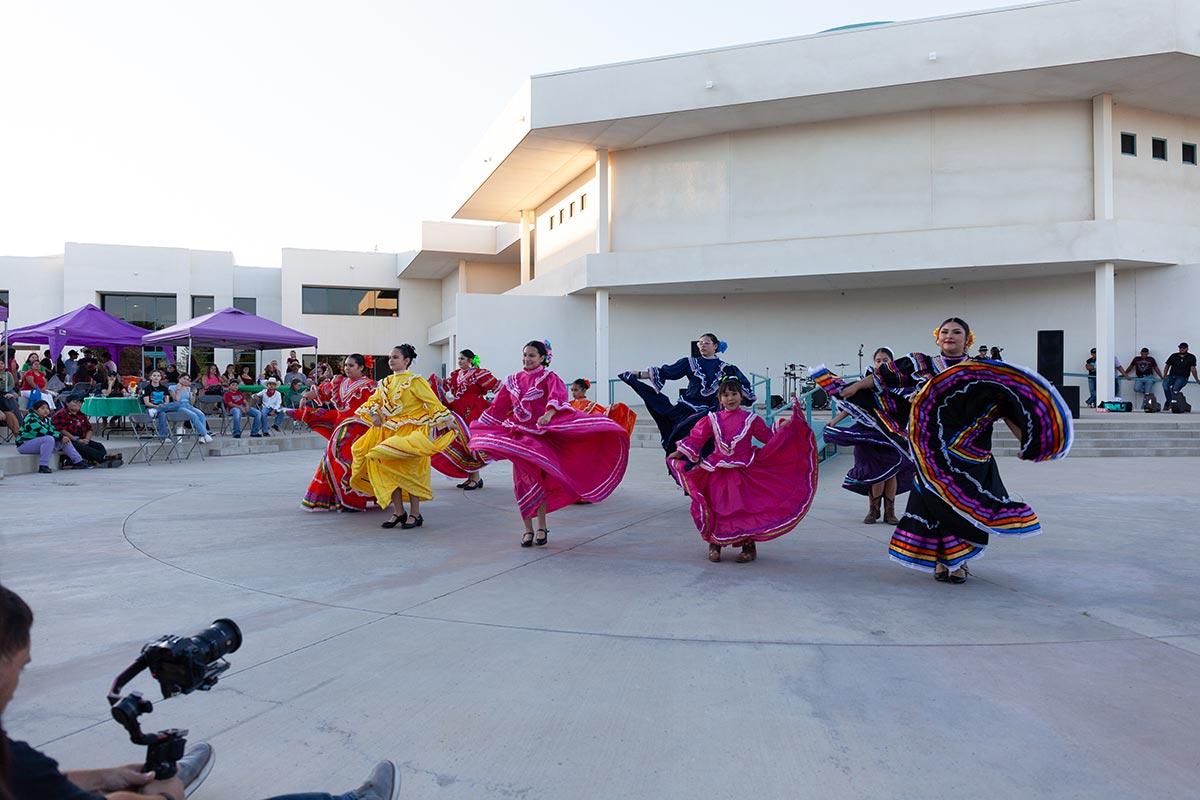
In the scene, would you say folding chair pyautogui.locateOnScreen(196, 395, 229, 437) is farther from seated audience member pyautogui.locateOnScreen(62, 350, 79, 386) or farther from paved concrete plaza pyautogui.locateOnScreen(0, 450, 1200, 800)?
paved concrete plaza pyautogui.locateOnScreen(0, 450, 1200, 800)

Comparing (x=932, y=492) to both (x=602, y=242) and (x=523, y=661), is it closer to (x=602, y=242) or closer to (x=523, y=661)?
(x=523, y=661)

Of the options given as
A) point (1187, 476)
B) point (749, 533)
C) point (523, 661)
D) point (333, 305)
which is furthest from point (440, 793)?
point (333, 305)

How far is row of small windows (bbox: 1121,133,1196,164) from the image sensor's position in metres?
20.0

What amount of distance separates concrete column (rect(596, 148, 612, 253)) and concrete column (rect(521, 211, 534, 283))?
7.18 metres

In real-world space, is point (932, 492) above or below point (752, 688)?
above

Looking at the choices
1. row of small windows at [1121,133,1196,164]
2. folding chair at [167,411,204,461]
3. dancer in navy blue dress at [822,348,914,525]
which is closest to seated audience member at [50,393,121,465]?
folding chair at [167,411,204,461]

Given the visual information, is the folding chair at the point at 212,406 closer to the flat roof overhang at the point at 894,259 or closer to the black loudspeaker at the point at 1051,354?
the flat roof overhang at the point at 894,259

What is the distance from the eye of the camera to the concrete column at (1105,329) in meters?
19.5

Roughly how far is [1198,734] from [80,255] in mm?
37223

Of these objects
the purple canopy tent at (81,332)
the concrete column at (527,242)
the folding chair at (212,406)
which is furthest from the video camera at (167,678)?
the concrete column at (527,242)

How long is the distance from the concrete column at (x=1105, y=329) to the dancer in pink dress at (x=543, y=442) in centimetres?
1683

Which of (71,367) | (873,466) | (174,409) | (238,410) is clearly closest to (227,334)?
(238,410)

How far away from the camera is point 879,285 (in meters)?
22.6

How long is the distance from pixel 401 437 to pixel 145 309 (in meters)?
31.5
